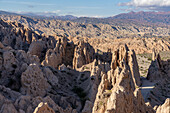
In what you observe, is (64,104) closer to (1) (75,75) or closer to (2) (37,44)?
(1) (75,75)

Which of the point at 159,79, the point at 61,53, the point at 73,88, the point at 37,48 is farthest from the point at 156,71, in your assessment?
the point at 37,48

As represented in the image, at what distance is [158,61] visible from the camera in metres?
42.8

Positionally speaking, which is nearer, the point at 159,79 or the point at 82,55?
the point at 159,79

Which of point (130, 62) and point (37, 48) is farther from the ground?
point (37, 48)

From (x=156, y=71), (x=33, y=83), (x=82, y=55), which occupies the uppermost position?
(x=33, y=83)

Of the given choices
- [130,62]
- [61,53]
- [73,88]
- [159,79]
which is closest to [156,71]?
[159,79]

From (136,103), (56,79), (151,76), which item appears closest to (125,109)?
(136,103)

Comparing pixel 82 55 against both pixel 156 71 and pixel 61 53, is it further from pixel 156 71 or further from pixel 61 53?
pixel 156 71

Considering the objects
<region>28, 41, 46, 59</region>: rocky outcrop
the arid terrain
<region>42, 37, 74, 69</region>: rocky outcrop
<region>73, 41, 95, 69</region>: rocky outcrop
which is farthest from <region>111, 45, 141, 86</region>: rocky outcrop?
<region>28, 41, 46, 59</region>: rocky outcrop

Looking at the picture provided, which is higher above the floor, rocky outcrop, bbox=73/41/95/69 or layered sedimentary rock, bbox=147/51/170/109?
rocky outcrop, bbox=73/41/95/69

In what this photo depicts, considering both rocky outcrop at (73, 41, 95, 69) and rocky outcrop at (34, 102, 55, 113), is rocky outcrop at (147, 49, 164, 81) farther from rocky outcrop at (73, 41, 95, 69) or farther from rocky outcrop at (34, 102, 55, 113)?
rocky outcrop at (34, 102, 55, 113)

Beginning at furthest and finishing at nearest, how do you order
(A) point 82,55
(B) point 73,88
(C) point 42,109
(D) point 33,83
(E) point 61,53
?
(A) point 82,55, (E) point 61,53, (B) point 73,88, (D) point 33,83, (C) point 42,109

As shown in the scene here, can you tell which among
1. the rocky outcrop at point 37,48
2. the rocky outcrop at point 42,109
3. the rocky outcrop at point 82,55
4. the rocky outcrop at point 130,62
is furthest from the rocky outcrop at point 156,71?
the rocky outcrop at point 42,109

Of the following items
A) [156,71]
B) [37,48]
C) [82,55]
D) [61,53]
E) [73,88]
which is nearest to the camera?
[73,88]
